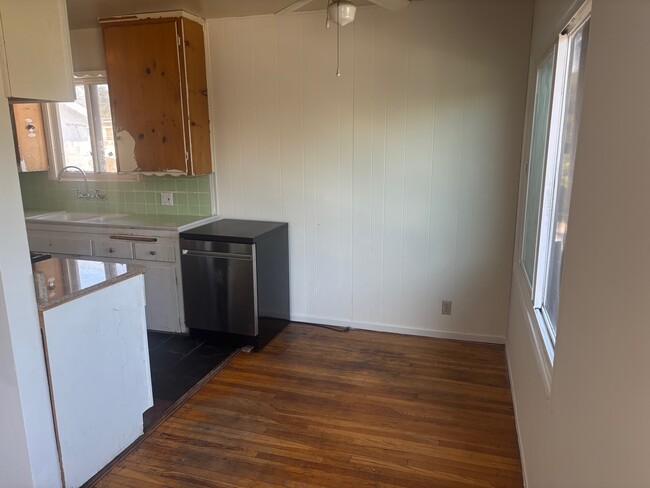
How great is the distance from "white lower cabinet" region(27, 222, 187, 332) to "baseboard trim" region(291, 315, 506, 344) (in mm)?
1001

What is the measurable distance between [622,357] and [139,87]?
3592mm

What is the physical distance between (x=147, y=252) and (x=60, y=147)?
1.59m

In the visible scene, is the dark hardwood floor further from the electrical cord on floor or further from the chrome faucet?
the chrome faucet

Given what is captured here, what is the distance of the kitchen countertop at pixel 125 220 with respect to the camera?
3.52 meters

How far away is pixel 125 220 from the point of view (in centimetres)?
379

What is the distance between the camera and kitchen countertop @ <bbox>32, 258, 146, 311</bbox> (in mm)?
1866

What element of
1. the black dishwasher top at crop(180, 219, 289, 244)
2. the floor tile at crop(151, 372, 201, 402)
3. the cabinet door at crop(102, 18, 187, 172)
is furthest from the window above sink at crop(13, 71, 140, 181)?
the floor tile at crop(151, 372, 201, 402)

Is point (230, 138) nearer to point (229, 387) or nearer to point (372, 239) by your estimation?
point (372, 239)

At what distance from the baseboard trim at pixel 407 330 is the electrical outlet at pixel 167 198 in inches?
57.2

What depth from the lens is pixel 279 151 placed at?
366 cm

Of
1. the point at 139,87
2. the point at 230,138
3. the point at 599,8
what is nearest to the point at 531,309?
the point at 599,8

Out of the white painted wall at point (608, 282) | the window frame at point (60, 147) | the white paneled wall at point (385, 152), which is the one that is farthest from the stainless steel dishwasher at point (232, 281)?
the white painted wall at point (608, 282)

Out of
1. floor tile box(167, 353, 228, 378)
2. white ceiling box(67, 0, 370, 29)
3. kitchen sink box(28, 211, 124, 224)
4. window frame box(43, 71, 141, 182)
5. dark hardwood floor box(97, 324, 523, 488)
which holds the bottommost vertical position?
dark hardwood floor box(97, 324, 523, 488)

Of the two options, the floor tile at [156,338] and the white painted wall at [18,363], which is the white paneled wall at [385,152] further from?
the white painted wall at [18,363]
